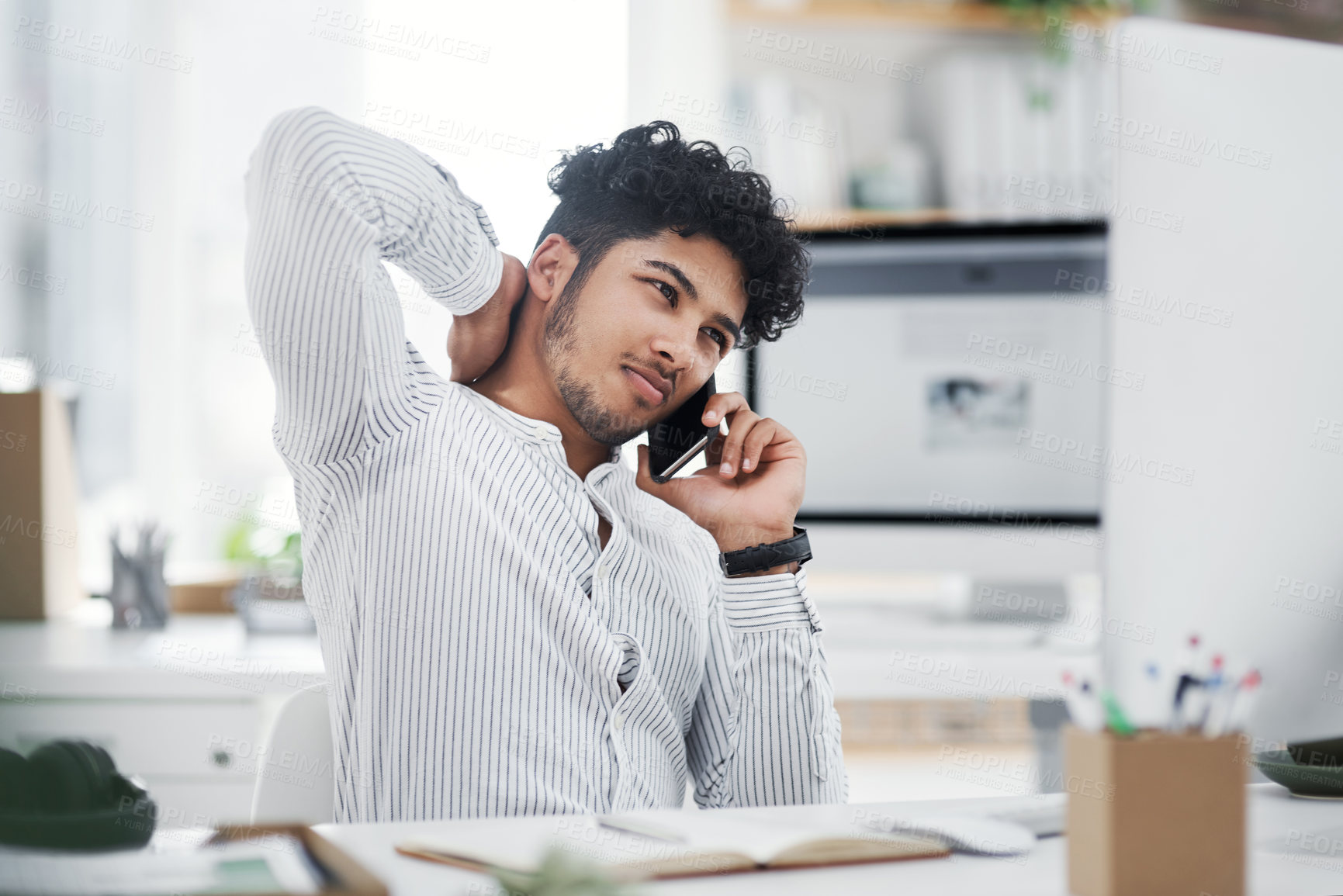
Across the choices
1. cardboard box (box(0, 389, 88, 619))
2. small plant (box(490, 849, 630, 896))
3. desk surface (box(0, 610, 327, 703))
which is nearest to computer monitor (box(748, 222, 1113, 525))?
desk surface (box(0, 610, 327, 703))

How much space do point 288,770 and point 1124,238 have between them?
2.64ft

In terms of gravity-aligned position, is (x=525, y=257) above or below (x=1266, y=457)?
above

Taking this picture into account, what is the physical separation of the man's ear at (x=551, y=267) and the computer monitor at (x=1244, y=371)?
0.57 m

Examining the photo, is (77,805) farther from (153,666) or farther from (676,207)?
(153,666)

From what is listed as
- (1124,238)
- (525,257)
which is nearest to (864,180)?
(525,257)

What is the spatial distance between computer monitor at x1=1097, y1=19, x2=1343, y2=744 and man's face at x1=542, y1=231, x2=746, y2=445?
1.51 feet

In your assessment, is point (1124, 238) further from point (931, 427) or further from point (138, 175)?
point (138, 175)

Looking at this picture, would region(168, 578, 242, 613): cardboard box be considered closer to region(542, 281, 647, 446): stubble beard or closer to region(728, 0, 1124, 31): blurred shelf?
region(542, 281, 647, 446): stubble beard

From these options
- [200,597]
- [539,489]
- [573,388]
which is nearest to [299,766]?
[539,489]

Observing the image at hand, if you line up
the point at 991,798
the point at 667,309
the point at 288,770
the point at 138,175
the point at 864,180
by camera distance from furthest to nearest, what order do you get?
the point at 138,175 < the point at 864,180 < the point at 667,309 < the point at 288,770 < the point at 991,798

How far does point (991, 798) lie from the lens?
0.83 metres

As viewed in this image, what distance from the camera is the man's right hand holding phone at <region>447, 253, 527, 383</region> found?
1.11 m

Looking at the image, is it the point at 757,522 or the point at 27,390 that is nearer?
the point at 757,522

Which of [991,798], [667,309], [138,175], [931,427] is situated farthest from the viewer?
[138,175]
